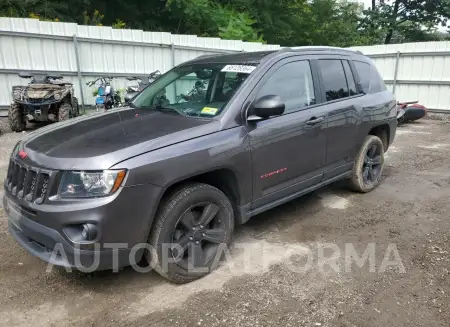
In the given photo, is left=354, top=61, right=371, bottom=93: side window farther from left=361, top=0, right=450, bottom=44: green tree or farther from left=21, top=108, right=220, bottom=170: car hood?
left=361, top=0, right=450, bottom=44: green tree

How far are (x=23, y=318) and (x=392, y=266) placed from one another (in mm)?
2926

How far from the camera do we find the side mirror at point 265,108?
10.2ft

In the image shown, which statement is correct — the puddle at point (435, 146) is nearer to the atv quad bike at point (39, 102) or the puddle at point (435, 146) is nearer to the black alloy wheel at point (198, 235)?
the black alloy wheel at point (198, 235)

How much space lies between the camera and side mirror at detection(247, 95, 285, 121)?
311cm

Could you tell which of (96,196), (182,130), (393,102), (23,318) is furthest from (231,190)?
(393,102)

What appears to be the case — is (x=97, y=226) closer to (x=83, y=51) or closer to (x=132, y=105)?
(x=132, y=105)

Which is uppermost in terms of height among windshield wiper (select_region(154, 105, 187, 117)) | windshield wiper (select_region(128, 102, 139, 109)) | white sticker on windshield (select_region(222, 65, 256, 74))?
white sticker on windshield (select_region(222, 65, 256, 74))

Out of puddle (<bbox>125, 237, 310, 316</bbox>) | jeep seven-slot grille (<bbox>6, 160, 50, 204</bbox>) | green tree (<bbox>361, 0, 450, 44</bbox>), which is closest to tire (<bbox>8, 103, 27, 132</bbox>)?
jeep seven-slot grille (<bbox>6, 160, 50, 204</bbox>)

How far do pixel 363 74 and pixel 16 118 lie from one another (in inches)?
291

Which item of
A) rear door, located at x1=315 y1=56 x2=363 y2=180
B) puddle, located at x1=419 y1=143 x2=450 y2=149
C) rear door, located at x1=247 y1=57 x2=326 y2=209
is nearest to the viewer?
rear door, located at x1=247 y1=57 x2=326 y2=209

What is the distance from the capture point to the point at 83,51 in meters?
10.0

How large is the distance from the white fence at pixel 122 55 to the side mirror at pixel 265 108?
821cm

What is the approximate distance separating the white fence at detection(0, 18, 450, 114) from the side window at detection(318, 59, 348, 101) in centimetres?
778

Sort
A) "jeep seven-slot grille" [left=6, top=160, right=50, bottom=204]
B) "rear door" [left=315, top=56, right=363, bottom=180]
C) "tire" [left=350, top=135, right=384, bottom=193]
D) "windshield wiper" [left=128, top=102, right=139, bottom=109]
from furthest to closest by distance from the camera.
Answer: "tire" [left=350, top=135, right=384, bottom=193], "rear door" [left=315, top=56, right=363, bottom=180], "windshield wiper" [left=128, top=102, right=139, bottom=109], "jeep seven-slot grille" [left=6, top=160, right=50, bottom=204]
